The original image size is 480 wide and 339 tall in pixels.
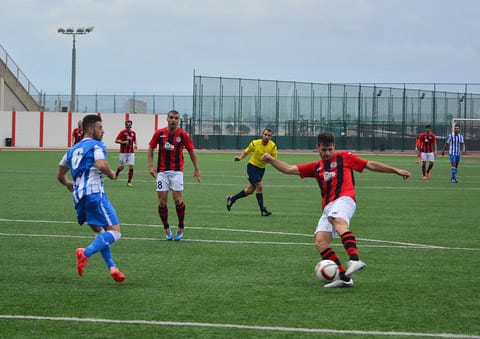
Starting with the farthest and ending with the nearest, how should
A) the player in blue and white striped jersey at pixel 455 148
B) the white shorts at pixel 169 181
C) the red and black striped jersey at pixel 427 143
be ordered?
1. the red and black striped jersey at pixel 427 143
2. the player in blue and white striped jersey at pixel 455 148
3. the white shorts at pixel 169 181

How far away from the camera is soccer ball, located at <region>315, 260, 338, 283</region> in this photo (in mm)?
9602

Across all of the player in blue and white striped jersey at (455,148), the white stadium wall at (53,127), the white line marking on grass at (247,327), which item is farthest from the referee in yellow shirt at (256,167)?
the white stadium wall at (53,127)

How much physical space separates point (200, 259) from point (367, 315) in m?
3.99

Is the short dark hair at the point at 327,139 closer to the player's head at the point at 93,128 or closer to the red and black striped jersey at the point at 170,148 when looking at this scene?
the player's head at the point at 93,128

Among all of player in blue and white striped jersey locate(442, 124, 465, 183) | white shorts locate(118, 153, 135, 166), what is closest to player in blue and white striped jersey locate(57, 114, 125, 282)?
white shorts locate(118, 153, 135, 166)

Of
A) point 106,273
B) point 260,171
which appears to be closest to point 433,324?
point 106,273

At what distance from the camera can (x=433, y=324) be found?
7.79 metres

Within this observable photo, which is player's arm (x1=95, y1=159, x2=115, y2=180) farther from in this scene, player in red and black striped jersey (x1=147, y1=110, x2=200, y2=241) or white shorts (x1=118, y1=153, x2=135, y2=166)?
white shorts (x1=118, y1=153, x2=135, y2=166)

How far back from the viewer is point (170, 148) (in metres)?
14.3

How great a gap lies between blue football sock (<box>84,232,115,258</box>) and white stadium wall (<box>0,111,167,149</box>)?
6476cm

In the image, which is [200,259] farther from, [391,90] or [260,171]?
[391,90]

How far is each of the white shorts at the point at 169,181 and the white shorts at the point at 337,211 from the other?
14.5 ft

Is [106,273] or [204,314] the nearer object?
[204,314]

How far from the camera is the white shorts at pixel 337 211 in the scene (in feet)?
32.5
